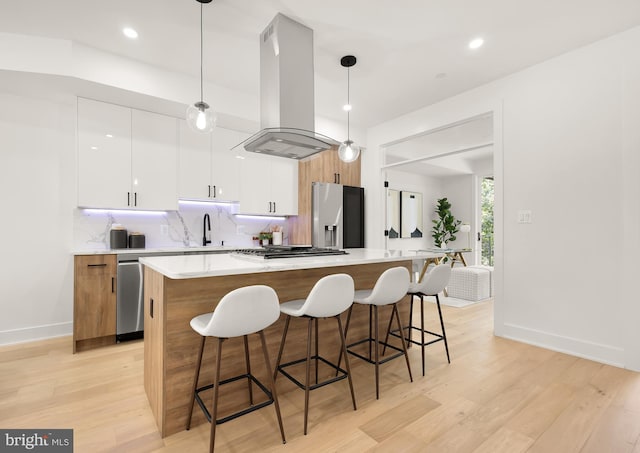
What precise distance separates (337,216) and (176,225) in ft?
7.47

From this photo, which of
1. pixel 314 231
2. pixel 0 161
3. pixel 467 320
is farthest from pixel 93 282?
pixel 467 320

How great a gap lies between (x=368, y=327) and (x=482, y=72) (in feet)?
9.74

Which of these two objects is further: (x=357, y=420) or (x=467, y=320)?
(x=467, y=320)

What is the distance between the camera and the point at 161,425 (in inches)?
67.7

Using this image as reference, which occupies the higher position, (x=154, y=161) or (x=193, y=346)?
(x=154, y=161)

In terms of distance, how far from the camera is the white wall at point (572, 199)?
265cm

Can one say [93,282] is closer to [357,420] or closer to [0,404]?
[0,404]

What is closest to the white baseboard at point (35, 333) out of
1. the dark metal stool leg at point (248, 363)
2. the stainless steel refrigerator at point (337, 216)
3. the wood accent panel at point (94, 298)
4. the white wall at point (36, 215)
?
the white wall at point (36, 215)

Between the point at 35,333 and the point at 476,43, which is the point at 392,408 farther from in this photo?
the point at 35,333

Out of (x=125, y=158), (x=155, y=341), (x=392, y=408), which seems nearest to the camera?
(x=155, y=341)

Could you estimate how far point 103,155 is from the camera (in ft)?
10.9

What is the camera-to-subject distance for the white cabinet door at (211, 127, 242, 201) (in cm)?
405

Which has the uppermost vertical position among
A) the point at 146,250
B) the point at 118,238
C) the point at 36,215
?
the point at 36,215

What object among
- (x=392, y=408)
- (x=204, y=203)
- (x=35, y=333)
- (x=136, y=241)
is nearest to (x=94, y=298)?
(x=136, y=241)
